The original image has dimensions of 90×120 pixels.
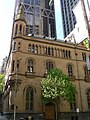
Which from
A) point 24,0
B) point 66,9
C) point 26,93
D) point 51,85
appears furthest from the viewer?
point 24,0

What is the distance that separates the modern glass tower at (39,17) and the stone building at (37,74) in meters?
81.6

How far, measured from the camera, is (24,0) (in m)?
131

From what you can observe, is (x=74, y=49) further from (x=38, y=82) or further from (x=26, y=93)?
(x=26, y=93)

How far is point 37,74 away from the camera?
35.7m

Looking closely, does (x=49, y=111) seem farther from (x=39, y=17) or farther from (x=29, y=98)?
(x=39, y=17)

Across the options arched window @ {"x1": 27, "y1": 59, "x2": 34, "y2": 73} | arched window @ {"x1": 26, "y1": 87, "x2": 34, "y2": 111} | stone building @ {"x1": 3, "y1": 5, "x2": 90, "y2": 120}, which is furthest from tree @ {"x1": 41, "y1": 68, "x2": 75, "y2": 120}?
arched window @ {"x1": 27, "y1": 59, "x2": 34, "y2": 73}

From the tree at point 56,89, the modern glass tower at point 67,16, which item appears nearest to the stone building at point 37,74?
the tree at point 56,89

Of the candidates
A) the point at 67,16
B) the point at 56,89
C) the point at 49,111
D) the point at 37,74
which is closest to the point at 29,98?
the point at 49,111

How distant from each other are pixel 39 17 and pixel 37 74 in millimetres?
101262

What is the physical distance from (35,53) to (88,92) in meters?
15.0

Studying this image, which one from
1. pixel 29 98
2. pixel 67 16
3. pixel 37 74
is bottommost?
pixel 29 98

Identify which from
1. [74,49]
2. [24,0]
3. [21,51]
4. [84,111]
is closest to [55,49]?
[74,49]

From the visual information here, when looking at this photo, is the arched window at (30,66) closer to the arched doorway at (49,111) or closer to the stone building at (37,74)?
the stone building at (37,74)

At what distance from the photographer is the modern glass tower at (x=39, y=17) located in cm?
12444
